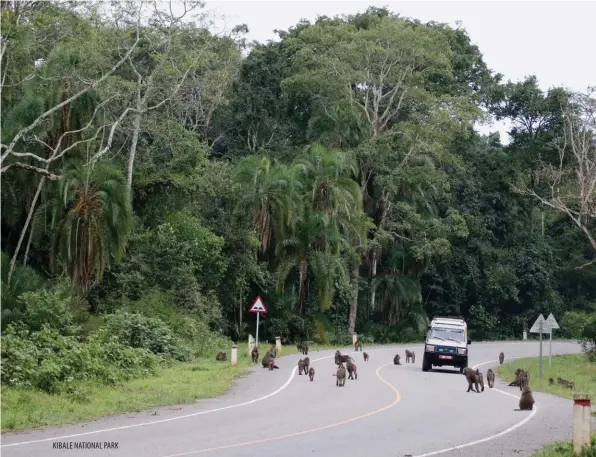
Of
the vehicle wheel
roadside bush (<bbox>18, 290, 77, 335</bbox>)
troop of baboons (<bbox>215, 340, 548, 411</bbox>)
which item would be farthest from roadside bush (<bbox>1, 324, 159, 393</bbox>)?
the vehicle wheel

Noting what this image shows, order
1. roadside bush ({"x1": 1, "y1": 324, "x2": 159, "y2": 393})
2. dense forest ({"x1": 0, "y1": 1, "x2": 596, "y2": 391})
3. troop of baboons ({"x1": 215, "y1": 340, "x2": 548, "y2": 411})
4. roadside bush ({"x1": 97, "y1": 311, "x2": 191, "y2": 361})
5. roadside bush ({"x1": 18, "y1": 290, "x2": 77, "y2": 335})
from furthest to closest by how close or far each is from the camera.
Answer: dense forest ({"x1": 0, "y1": 1, "x2": 596, "y2": 391}) → roadside bush ({"x1": 97, "y1": 311, "x2": 191, "y2": 361}) → roadside bush ({"x1": 18, "y1": 290, "x2": 77, "y2": 335}) → troop of baboons ({"x1": 215, "y1": 340, "x2": 548, "y2": 411}) → roadside bush ({"x1": 1, "y1": 324, "x2": 159, "y2": 393})

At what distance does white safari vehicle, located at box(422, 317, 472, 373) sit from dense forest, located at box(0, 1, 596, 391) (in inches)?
352

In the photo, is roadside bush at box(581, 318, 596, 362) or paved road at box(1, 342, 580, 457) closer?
paved road at box(1, 342, 580, 457)

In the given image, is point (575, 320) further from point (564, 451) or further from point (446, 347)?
point (564, 451)

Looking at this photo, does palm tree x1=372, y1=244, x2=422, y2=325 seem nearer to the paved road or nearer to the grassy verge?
the paved road

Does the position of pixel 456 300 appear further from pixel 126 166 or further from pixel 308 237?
pixel 126 166

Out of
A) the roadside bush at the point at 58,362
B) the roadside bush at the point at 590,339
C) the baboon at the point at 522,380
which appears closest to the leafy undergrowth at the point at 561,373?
the roadside bush at the point at 590,339

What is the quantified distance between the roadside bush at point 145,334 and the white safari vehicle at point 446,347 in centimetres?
897

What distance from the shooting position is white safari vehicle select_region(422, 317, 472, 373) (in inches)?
1340

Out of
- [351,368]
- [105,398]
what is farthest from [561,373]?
A: [105,398]

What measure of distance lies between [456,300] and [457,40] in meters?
19.9

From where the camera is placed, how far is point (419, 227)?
5950cm

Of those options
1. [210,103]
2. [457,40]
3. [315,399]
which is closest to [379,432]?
[315,399]

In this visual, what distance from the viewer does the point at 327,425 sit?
57.4 feet
